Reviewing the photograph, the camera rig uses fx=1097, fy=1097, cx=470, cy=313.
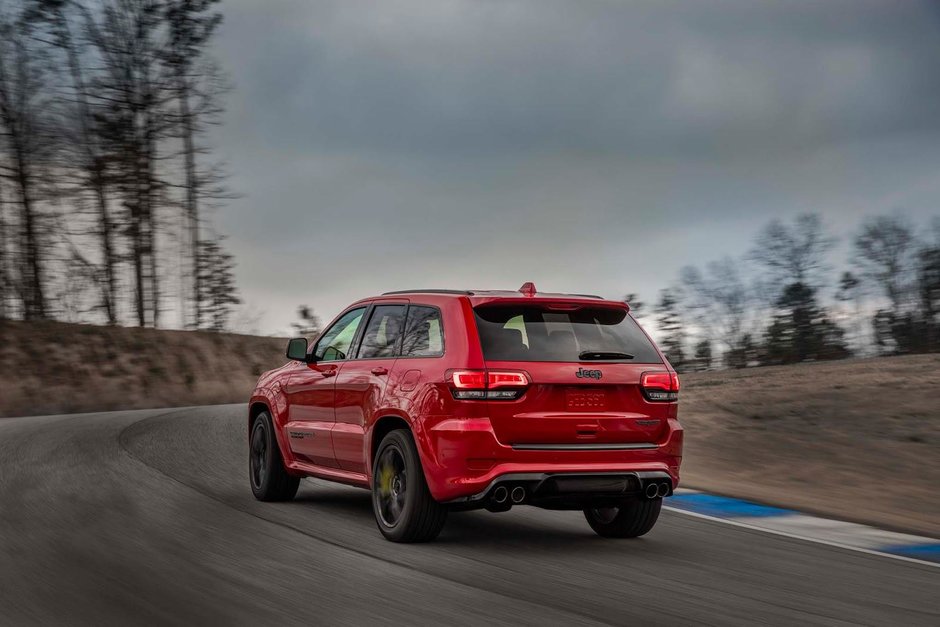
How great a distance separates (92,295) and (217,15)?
947 centimetres

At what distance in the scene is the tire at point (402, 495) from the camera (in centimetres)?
698

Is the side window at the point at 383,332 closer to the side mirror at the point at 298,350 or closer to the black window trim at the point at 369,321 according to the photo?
the black window trim at the point at 369,321

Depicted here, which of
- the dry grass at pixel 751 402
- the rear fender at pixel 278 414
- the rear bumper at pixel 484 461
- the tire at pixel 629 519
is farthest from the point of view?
the dry grass at pixel 751 402

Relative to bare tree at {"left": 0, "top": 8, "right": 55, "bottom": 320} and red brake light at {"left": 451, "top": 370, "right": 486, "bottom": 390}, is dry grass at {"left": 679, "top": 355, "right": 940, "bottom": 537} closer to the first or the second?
red brake light at {"left": 451, "top": 370, "right": 486, "bottom": 390}

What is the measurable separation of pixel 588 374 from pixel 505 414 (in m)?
0.62

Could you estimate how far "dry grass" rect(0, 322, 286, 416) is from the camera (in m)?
29.6

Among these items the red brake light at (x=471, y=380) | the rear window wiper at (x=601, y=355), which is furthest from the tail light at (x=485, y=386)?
the rear window wiper at (x=601, y=355)

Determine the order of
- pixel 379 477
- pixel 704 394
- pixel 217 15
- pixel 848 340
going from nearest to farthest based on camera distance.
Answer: pixel 379 477, pixel 704 394, pixel 217 15, pixel 848 340

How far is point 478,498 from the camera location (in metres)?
6.68

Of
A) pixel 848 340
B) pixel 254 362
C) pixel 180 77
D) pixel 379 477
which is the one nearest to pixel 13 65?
pixel 180 77

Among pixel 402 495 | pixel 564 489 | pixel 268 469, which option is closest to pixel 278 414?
pixel 268 469

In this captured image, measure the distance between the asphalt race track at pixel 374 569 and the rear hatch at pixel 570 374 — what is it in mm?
787

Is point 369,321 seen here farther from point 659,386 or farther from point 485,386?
point 659,386

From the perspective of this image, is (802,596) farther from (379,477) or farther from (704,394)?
(704,394)
